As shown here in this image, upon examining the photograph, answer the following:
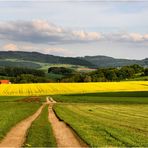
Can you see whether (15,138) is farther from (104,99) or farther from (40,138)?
(104,99)

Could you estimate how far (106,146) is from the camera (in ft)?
66.5

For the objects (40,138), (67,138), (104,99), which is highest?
(40,138)

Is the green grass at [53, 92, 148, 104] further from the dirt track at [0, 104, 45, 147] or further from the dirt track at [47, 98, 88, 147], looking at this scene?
the dirt track at [0, 104, 45, 147]

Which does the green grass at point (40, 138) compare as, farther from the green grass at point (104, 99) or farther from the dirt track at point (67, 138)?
the green grass at point (104, 99)

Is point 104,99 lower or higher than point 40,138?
lower

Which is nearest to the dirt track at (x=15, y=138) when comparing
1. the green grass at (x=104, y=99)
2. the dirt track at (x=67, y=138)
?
the dirt track at (x=67, y=138)

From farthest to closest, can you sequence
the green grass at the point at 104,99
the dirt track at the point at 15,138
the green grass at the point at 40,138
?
the green grass at the point at 104,99 → the dirt track at the point at 15,138 → the green grass at the point at 40,138

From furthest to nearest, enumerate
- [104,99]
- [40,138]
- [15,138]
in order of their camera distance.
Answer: [104,99] → [15,138] → [40,138]

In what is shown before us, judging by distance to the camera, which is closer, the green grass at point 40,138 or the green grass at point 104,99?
the green grass at point 40,138

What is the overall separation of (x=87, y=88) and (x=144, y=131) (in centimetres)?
11007

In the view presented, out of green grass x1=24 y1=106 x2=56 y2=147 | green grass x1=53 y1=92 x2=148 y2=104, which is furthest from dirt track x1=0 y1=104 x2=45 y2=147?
green grass x1=53 y1=92 x2=148 y2=104

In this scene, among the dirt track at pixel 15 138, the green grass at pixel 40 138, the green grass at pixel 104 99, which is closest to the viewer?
the green grass at pixel 40 138

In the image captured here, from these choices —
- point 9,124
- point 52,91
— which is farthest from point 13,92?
point 9,124

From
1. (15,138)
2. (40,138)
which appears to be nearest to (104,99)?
(15,138)
